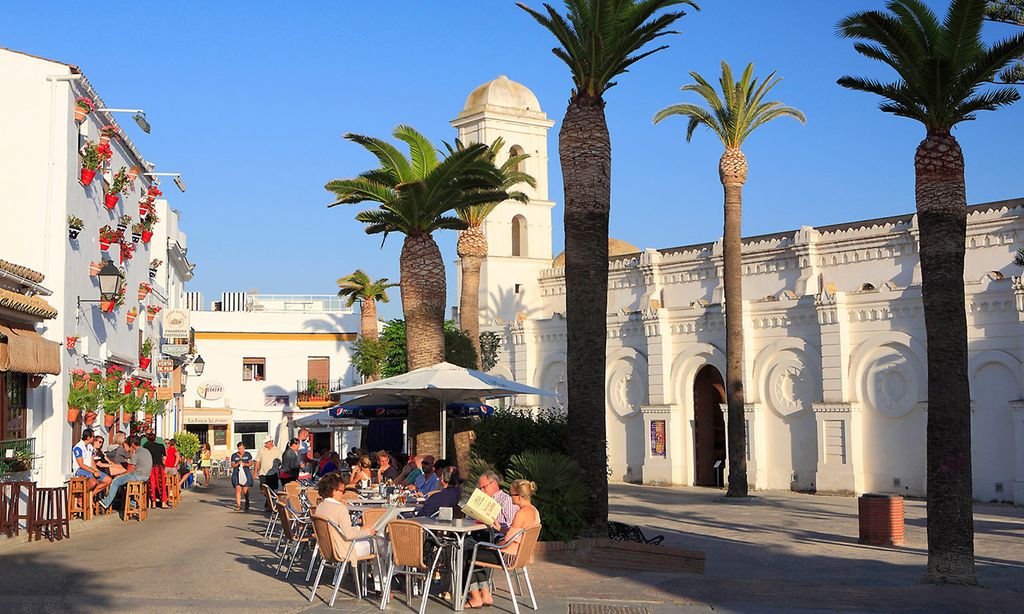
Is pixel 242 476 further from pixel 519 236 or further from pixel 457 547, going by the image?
pixel 519 236

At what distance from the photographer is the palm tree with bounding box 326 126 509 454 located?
23.9 m

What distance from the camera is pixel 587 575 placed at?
1497 centimetres

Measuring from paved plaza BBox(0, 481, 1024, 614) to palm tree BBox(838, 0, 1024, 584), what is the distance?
1.00 metres

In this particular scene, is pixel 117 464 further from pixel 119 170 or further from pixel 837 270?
pixel 837 270

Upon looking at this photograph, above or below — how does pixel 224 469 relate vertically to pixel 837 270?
below

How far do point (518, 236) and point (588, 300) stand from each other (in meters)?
40.6

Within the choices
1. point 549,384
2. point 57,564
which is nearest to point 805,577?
point 57,564

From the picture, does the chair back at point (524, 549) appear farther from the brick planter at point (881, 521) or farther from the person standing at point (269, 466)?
the person standing at point (269, 466)

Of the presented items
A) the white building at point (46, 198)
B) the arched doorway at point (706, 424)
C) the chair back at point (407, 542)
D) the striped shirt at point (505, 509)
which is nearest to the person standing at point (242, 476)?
the white building at point (46, 198)

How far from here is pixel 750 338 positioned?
40969mm

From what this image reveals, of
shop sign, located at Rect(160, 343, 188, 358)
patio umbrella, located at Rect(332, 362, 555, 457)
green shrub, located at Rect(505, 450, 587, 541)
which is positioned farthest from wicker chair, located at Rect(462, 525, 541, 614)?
shop sign, located at Rect(160, 343, 188, 358)

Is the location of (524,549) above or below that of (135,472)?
below

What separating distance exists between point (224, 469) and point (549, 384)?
1513 centimetres

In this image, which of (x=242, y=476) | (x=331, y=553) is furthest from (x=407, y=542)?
(x=242, y=476)
